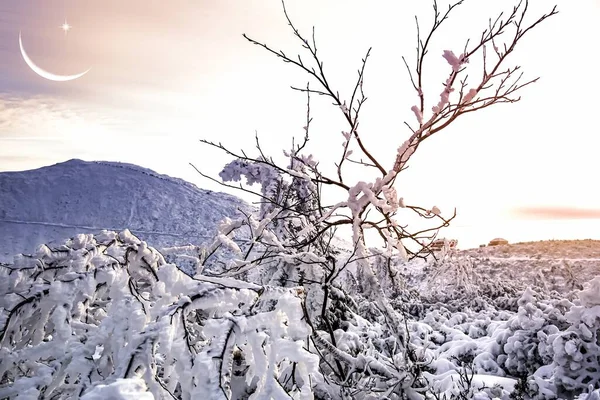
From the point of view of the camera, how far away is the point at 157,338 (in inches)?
43.8

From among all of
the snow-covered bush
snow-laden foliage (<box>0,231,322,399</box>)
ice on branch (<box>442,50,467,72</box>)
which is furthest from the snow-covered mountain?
snow-laden foliage (<box>0,231,322,399</box>)

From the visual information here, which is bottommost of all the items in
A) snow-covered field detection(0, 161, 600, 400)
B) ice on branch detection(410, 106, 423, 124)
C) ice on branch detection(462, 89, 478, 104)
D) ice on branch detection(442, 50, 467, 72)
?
snow-covered field detection(0, 161, 600, 400)

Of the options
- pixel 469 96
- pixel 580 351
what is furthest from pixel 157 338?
pixel 580 351

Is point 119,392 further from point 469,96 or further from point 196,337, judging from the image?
point 469,96

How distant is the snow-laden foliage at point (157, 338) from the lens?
1102 millimetres

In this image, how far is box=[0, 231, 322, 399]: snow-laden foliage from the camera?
110 cm

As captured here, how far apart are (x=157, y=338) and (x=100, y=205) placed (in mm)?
24399

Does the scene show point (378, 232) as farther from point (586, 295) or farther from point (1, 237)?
point (1, 237)

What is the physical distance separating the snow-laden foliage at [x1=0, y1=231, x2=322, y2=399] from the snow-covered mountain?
18936 millimetres

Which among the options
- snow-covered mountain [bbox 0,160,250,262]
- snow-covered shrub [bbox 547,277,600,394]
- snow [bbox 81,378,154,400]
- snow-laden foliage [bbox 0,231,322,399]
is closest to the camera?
snow [bbox 81,378,154,400]

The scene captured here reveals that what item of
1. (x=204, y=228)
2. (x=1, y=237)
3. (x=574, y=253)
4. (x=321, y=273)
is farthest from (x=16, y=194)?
(x=574, y=253)

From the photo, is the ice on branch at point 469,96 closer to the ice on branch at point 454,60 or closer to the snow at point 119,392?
the ice on branch at point 454,60

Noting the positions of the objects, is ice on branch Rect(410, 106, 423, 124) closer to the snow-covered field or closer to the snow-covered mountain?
the snow-covered field

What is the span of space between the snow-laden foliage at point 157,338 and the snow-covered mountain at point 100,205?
62.1 ft
